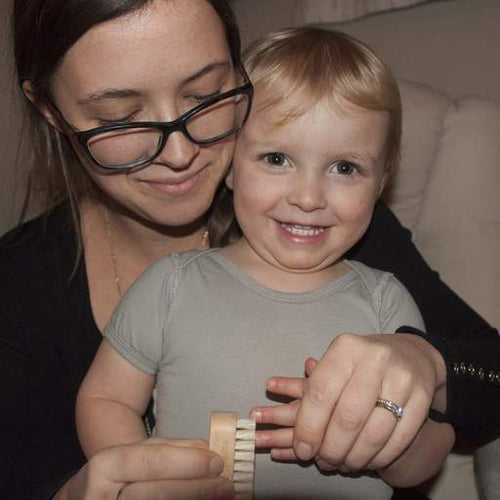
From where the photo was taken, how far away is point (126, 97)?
1.18m

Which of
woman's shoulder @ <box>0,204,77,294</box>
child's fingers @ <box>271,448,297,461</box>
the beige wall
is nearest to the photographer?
child's fingers @ <box>271,448,297,461</box>

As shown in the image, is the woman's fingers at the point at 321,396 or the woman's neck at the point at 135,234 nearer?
the woman's fingers at the point at 321,396

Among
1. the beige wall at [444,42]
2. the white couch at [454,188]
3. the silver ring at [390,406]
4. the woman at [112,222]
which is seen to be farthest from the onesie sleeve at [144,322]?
the beige wall at [444,42]

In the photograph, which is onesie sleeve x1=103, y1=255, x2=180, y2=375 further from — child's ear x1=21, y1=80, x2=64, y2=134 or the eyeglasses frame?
child's ear x1=21, y1=80, x2=64, y2=134

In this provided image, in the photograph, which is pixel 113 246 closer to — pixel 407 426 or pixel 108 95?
pixel 108 95

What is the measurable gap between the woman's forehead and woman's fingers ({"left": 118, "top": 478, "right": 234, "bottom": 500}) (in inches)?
24.2

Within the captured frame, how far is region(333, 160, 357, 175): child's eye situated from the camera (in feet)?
4.26

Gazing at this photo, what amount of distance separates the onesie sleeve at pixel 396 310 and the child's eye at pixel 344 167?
9.3 inches

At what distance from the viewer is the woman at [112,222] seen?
1.14 metres

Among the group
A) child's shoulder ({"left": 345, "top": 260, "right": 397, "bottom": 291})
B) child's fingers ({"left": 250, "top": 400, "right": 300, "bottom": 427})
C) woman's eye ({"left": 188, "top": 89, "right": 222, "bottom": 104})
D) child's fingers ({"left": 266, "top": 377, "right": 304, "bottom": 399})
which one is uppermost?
woman's eye ({"left": 188, "top": 89, "right": 222, "bottom": 104})

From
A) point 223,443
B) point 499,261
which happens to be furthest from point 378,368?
point 499,261

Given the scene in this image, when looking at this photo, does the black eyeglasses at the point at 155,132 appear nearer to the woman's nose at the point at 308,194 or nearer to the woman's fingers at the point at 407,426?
the woman's nose at the point at 308,194

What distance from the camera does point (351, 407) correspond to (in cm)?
101

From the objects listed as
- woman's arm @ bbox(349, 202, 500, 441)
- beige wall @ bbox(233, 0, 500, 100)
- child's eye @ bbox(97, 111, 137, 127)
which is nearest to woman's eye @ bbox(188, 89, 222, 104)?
child's eye @ bbox(97, 111, 137, 127)
